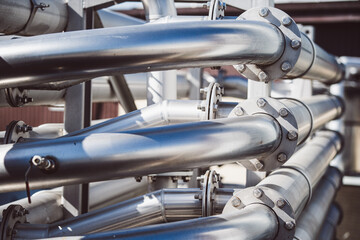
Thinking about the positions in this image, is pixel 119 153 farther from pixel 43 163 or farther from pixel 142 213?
pixel 142 213

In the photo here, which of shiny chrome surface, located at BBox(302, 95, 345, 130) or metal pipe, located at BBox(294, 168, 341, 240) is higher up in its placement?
shiny chrome surface, located at BBox(302, 95, 345, 130)

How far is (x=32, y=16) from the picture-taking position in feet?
3.46

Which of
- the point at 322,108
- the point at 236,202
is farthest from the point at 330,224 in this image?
the point at 236,202

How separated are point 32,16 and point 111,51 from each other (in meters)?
0.44

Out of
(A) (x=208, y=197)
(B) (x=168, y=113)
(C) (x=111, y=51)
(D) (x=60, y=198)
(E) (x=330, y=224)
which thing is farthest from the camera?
(E) (x=330, y=224)

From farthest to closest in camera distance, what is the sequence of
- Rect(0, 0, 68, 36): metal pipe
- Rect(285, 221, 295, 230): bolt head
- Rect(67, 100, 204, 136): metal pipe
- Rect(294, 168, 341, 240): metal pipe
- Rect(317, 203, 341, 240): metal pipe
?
Rect(317, 203, 341, 240): metal pipe → Rect(294, 168, 341, 240): metal pipe → Rect(67, 100, 204, 136): metal pipe → Rect(0, 0, 68, 36): metal pipe → Rect(285, 221, 295, 230): bolt head

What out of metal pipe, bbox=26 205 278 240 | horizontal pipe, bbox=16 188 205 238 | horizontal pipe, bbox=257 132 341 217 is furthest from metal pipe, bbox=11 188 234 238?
metal pipe, bbox=26 205 278 240

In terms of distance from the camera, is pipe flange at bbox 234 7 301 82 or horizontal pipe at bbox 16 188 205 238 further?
horizontal pipe at bbox 16 188 205 238

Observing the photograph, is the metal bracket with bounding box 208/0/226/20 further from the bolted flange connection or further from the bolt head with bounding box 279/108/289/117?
the bolted flange connection

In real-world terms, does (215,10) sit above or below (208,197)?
above

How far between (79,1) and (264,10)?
530 millimetres

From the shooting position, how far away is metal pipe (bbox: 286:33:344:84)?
3.41 ft

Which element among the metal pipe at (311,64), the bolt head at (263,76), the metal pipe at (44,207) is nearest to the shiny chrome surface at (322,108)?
the metal pipe at (311,64)

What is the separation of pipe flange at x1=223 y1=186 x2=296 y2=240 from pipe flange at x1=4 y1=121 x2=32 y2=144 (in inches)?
18.5
